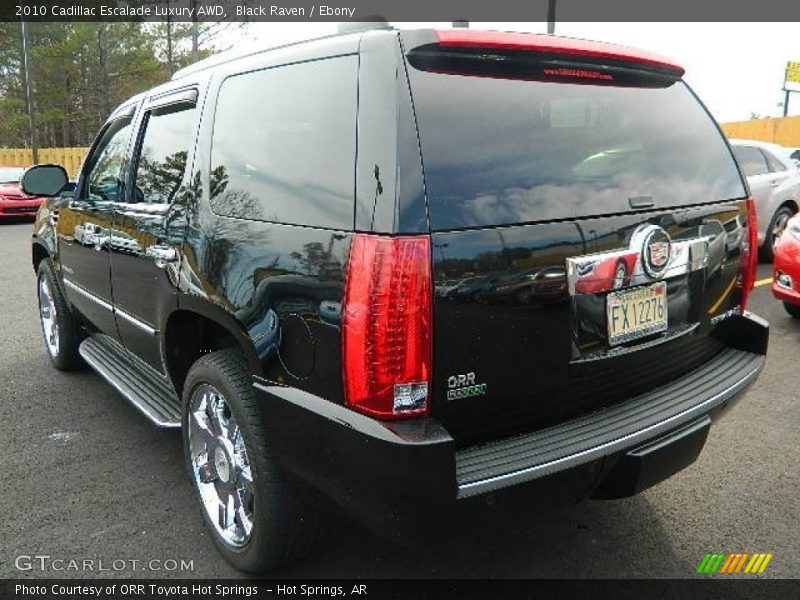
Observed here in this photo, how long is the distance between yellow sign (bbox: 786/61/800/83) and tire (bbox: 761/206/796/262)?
3435 cm

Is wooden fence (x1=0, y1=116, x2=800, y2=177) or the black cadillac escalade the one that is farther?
wooden fence (x1=0, y1=116, x2=800, y2=177)

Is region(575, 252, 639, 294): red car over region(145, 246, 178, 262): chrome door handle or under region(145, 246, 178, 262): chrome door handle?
over

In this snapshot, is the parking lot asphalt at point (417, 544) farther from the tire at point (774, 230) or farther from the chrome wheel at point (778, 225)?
the chrome wheel at point (778, 225)

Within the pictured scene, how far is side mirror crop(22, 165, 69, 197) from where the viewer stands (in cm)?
404

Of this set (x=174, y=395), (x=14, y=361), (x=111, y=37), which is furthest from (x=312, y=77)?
(x=111, y=37)

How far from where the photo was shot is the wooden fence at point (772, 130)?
25078 mm

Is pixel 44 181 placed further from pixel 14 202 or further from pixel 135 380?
pixel 14 202

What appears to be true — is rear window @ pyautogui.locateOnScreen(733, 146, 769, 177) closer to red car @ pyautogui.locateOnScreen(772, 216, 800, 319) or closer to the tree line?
red car @ pyautogui.locateOnScreen(772, 216, 800, 319)

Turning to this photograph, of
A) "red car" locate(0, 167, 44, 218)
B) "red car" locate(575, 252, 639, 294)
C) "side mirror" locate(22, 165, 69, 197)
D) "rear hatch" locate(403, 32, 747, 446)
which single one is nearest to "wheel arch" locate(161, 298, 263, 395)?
"rear hatch" locate(403, 32, 747, 446)

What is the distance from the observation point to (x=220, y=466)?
8.43 ft

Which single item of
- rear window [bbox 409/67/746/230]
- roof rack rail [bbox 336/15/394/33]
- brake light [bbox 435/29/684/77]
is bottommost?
rear window [bbox 409/67/746/230]

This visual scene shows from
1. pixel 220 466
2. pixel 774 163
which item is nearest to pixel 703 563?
pixel 220 466

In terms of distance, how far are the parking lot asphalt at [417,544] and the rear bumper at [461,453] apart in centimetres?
14

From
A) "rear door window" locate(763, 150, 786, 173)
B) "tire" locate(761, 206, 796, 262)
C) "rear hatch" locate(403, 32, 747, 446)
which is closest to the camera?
"rear hatch" locate(403, 32, 747, 446)
